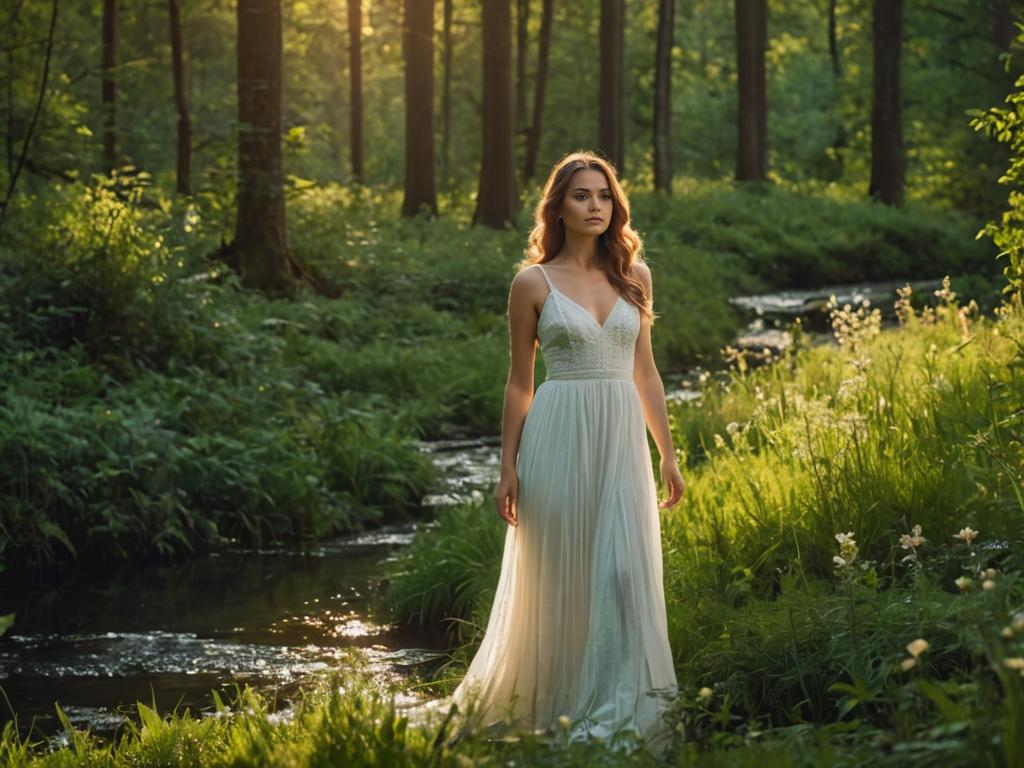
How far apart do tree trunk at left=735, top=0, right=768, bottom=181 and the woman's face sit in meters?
30.2

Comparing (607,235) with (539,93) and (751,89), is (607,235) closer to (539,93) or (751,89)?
(751,89)

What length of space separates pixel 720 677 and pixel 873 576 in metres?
0.75

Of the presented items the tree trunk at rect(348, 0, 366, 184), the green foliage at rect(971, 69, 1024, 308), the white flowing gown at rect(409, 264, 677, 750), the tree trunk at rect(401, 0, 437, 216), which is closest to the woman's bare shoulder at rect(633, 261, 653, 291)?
the white flowing gown at rect(409, 264, 677, 750)

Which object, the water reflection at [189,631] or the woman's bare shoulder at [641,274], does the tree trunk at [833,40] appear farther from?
the woman's bare shoulder at [641,274]

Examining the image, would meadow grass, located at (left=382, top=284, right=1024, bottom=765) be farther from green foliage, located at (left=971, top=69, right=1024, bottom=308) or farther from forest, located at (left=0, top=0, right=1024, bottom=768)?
green foliage, located at (left=971, top=69, right=1024, bottom=308)

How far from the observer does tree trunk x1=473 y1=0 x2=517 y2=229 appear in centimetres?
2472

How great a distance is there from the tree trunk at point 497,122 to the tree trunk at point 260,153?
7820 millimetres

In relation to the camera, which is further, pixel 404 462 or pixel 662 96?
pixel 662 96

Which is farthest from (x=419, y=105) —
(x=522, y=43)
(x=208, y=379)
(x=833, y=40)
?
(x=833, y=40)

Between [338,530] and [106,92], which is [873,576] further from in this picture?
[106,92]

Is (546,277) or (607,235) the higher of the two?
(607,235)

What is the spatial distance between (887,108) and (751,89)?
3.17 metres

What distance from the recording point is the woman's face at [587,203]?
18.9ft

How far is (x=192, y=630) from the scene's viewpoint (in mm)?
8695
